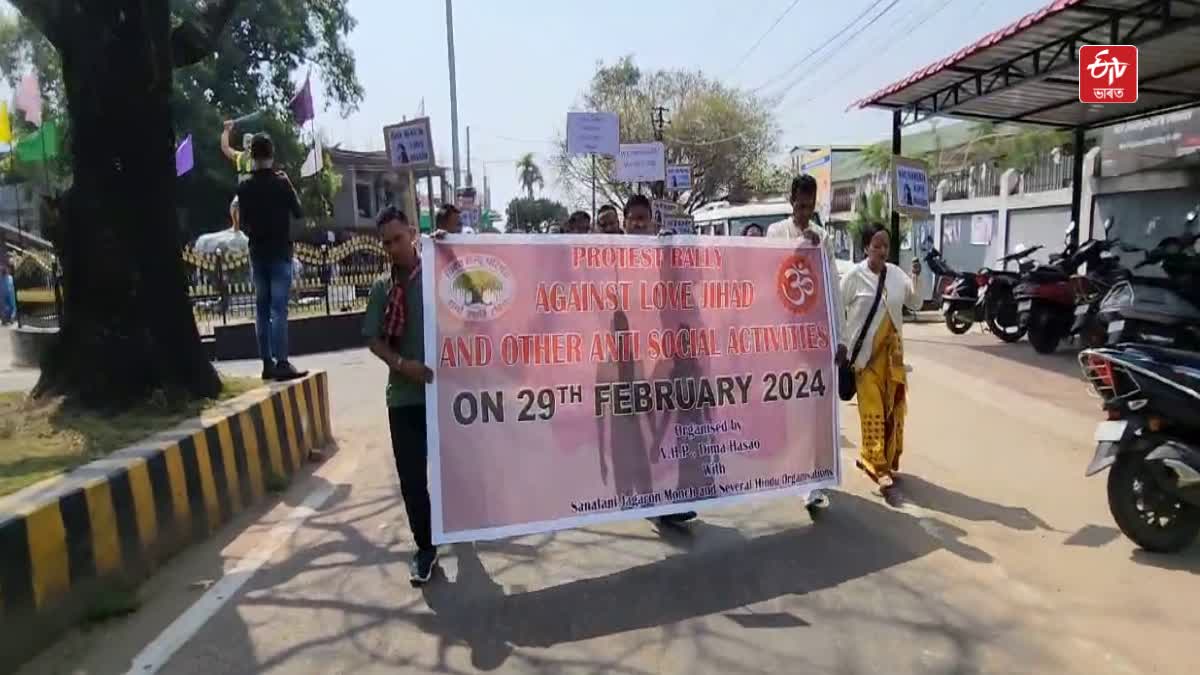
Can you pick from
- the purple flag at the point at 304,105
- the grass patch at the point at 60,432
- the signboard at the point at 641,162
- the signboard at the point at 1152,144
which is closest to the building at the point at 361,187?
the purple flag at the point at 304,105

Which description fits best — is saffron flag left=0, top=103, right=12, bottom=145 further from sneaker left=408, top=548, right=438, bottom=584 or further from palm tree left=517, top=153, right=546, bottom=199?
palm tree left=517, top=153, right=546, bottom=199

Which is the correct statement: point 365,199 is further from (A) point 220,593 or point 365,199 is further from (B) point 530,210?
(A) point 220,593

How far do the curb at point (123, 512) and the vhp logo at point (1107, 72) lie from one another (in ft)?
30.6

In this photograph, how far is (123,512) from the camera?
402cm

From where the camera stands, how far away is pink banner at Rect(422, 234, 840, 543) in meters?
4.11

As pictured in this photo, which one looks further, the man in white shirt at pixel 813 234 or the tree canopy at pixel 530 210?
the tree canopy at pixel 530 210

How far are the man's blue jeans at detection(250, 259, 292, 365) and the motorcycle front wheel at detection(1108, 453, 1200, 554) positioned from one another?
19.2 ft

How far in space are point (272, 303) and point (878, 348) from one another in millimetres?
4670

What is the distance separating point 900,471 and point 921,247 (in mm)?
17703

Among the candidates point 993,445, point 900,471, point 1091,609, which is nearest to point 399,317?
point 1091,609

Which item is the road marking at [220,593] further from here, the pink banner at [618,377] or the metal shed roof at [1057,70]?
the metal shed roof at [1057,70]

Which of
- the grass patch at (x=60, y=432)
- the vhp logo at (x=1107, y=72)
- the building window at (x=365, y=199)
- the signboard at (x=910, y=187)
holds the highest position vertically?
the building window at (x=365, y=199)

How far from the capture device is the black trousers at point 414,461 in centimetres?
414

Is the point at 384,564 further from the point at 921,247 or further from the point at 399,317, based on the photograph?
the point at 921,247
